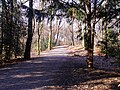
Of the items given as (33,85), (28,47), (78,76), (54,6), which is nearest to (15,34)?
(28,47)

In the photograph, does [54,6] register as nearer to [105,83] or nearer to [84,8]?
[84,8]

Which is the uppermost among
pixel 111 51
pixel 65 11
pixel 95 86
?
pixel 65 11

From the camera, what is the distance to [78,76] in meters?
16.4

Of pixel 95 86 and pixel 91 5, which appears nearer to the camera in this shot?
pixel 95 86

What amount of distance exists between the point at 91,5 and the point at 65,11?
1.75m

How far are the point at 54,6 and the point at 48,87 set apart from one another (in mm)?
7927

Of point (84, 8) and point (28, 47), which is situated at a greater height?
point (84, 8)

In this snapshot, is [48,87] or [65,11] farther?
[65,11]

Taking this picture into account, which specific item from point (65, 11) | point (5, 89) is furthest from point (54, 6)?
point (5, 89)

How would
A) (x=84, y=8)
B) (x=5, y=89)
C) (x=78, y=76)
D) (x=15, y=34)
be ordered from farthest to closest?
(x=15, y=34) < (x=84, y=8) < (x=78, y=76) < (x=5, y=89)

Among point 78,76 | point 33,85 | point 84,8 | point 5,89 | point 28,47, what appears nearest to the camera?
point 5,89

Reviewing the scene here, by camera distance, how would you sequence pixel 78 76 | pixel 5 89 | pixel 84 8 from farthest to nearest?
pixel 84 8
pixel 78 76
pixel 5 89

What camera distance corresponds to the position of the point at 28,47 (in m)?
29.4

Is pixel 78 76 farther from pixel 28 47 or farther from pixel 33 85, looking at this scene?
pixel 28 47
